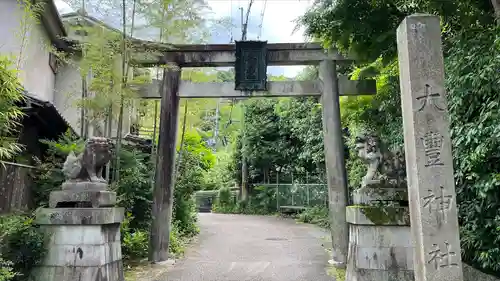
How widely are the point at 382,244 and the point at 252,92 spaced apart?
4.49 meters

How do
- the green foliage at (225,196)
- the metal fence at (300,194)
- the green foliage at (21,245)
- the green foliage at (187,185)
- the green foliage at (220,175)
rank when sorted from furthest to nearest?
the green foliage at (220,175)
the green foliage at (225,196)
the metal fence at (300,194)
the green foliage at (187,185)
the green foliage at (21,245)

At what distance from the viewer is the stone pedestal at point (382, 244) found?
20.0ft

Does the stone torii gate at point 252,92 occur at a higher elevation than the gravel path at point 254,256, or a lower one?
higher

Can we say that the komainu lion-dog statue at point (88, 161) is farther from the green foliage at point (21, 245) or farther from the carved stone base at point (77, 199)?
the green foliage at point (21, 245)

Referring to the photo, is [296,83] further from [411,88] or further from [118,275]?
[118,275]

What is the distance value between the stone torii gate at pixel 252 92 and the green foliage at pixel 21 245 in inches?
121

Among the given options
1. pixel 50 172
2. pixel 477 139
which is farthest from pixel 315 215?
pixel 477 139

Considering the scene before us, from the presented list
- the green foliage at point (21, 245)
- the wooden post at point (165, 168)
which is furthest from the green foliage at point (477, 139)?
the green foliage at point (21, 245)

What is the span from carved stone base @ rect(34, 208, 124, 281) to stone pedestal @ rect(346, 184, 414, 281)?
403 cm

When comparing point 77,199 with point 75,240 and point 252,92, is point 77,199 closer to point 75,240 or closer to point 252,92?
point 75,240

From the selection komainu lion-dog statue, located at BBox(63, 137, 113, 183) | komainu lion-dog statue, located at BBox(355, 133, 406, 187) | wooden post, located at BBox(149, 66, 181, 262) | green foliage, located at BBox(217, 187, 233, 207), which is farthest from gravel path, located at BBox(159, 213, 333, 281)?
green foliage, located at BBox(217, 187, 233, 207)

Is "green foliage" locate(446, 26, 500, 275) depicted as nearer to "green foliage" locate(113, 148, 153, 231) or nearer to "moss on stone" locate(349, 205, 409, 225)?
"moss on stone" locate(349, 205, 409, 225)

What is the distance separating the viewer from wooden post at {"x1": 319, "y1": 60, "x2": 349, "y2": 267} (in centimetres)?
845

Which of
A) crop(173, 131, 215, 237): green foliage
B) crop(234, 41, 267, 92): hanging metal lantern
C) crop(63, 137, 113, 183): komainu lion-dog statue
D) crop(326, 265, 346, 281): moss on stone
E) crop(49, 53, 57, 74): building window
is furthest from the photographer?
crop(173, 131, 215, 237): green foliage
